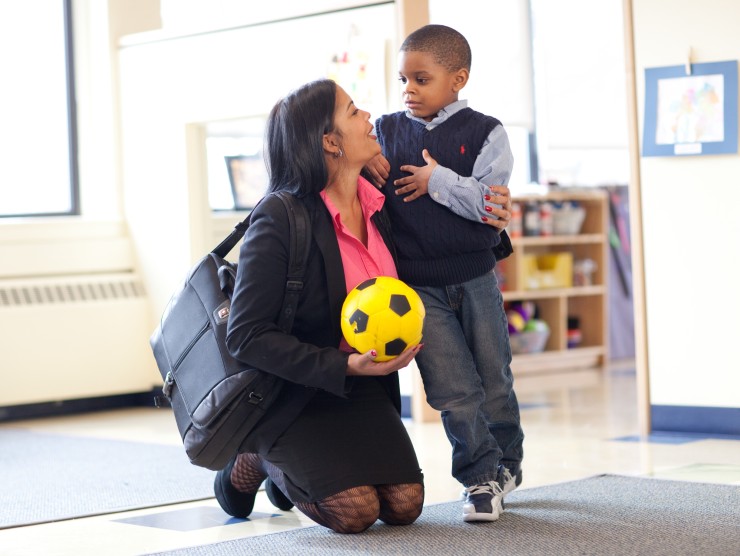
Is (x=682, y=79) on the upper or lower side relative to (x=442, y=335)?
upper

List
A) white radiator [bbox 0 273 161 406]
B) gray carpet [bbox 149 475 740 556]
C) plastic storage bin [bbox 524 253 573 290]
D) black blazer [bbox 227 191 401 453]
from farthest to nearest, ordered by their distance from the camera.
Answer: plastic storage bin [bbox 524 253 573 290]
white radiator [bbox 0 273 161 406]
black blazer [bbox 227 191 401 453]
gray carpet [bbox 149 475 740 556]

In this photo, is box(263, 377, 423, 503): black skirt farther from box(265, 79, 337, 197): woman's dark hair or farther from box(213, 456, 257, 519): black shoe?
box(265, 79, 337, 197): woman's dark hair

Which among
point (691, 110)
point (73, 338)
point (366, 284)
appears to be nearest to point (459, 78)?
point (366, 284)

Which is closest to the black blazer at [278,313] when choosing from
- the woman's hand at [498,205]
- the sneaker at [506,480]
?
the woman's hand at [498,205]

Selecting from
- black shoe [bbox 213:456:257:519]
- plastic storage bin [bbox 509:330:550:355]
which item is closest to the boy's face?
black shoe [bbox 213:456:257:519]

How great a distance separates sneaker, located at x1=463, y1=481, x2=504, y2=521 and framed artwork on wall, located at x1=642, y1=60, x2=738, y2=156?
70.1 inches

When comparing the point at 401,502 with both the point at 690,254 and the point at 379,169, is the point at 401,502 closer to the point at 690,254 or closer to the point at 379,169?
the point at 379,169

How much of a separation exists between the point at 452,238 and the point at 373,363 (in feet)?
1.26

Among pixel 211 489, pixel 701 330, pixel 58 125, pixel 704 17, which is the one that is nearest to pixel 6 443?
pixel 211 489

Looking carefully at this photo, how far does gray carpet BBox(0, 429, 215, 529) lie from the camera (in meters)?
3.18

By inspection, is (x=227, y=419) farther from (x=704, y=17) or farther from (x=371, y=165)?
(x=704, y=17)

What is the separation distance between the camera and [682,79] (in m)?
3.99

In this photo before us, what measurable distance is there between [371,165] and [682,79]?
5.63 ft

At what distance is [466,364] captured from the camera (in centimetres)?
269
